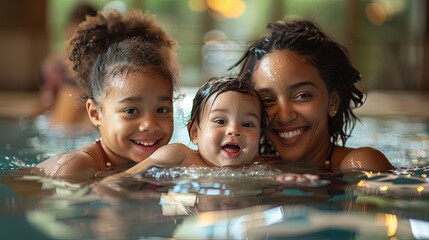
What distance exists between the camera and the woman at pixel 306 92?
323 centimetres

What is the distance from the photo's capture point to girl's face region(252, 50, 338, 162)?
3.21 metres

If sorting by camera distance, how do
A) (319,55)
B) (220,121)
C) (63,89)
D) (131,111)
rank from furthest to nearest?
(63,89) < (319,55) < (131,111) < (220,121)

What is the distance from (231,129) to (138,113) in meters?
0.46

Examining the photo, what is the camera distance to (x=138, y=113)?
316 cm

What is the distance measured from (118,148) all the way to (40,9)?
39.1 ft

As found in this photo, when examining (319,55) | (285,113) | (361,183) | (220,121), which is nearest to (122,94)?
(220,121)

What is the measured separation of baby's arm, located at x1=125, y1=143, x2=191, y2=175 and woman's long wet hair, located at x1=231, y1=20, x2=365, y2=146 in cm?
57

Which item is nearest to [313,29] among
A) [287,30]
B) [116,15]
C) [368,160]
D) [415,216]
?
[287,30]

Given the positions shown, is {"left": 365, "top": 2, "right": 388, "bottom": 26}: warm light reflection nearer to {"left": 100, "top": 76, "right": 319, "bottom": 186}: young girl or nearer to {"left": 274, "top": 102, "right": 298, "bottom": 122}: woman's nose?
{"left": 274, "top": 102, "right": 298, "bottom": 122}: woman's nose

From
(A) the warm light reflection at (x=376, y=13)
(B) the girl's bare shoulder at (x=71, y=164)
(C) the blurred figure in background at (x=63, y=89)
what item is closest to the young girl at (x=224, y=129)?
(B) the girl's bare shoulder at (x=71, y=164)

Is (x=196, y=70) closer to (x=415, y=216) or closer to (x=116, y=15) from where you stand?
(x=116, y=15)

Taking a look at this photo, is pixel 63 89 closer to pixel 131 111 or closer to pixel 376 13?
pixel 131 111

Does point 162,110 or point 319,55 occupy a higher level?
point 319,55

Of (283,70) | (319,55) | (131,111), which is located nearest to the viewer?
(131,111)
